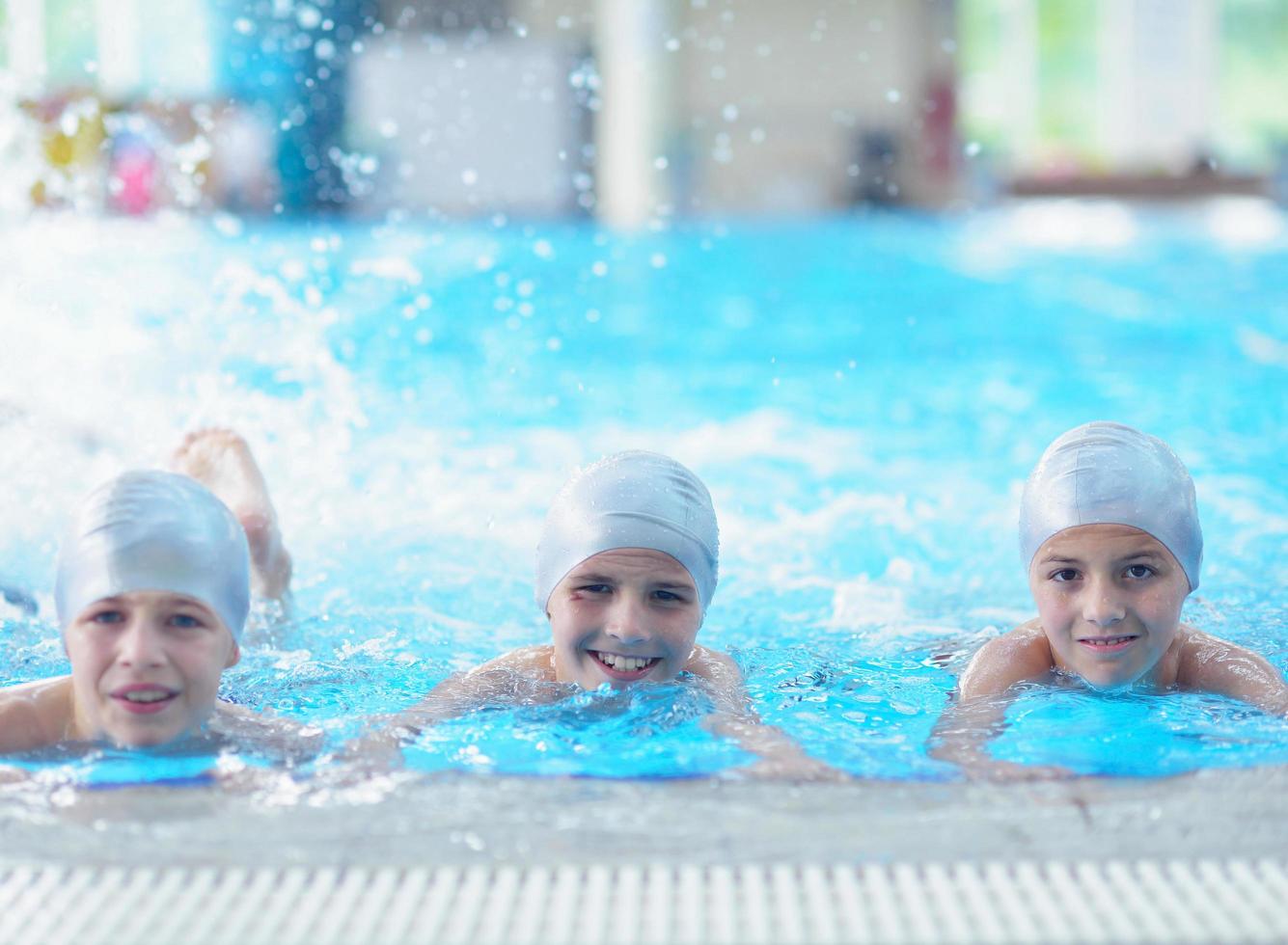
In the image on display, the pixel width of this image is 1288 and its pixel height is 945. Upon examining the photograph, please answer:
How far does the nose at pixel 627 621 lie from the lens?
329 cm

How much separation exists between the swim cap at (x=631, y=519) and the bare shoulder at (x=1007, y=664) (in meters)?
0.63

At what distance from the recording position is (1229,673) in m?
3.59

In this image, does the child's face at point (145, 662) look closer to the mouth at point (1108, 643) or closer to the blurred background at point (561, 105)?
the mouth at point (1108, 643)

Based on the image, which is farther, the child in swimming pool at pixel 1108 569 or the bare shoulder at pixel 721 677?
the bare shoulder at pixel 721 677

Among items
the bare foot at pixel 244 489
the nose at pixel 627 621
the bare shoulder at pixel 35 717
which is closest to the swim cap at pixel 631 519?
the nose at pixel 627 621

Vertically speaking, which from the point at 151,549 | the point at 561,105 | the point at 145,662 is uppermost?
the point at 561,105

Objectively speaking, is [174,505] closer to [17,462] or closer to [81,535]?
[81,535]

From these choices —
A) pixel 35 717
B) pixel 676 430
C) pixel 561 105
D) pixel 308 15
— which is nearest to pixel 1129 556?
pixel 35 717

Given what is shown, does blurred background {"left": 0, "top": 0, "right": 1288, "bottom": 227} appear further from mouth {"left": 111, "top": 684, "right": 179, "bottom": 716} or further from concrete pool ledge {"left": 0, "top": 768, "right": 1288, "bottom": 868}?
concrete pool ledge {"left": 0, "top": 768, "right": 1288, "bottom": 868}

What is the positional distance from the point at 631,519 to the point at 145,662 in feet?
3.43

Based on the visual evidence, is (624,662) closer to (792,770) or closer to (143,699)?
(792,770)

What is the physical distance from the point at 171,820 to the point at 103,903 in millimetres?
312

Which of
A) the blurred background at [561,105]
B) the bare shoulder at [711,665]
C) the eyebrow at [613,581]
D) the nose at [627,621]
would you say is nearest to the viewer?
the nose at [627,621]

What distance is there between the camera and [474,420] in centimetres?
838
